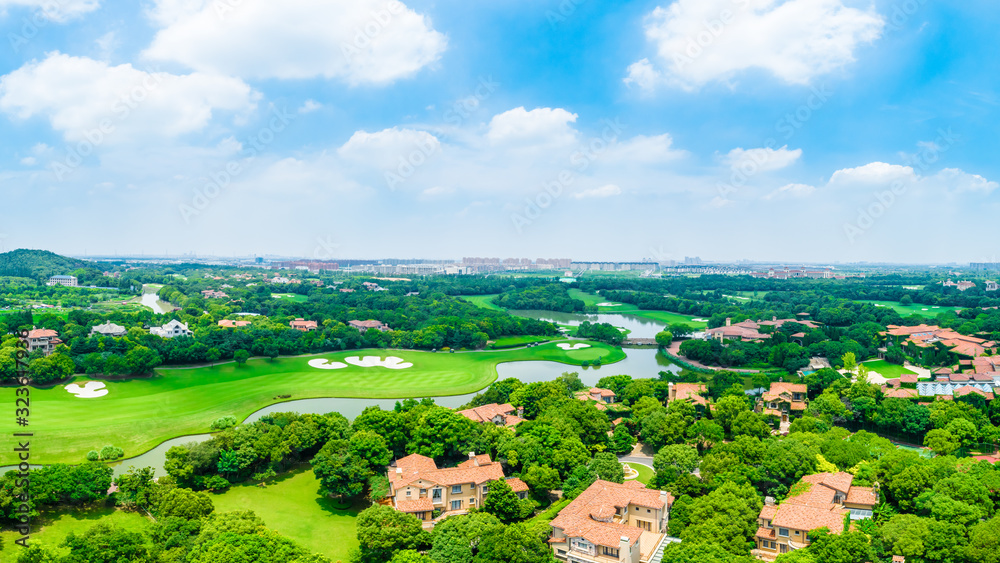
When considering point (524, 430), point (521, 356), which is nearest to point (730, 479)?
point (524, 430)

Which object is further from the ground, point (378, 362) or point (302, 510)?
point (378, 362)

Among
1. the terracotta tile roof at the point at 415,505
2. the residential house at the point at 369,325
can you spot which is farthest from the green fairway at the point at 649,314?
the terracotta tile roof at the point at 415,505

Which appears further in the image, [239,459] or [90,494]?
[239,459]

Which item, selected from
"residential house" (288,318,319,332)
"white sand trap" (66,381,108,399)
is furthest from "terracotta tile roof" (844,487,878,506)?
"residential house" (288,318,319,332)

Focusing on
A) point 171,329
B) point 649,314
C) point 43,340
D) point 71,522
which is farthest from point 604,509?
point 649,314

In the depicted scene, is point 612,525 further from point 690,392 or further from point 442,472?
point 690,392

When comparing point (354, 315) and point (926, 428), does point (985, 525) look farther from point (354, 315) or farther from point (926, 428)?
point (354, 315)

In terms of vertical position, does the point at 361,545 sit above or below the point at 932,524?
below
